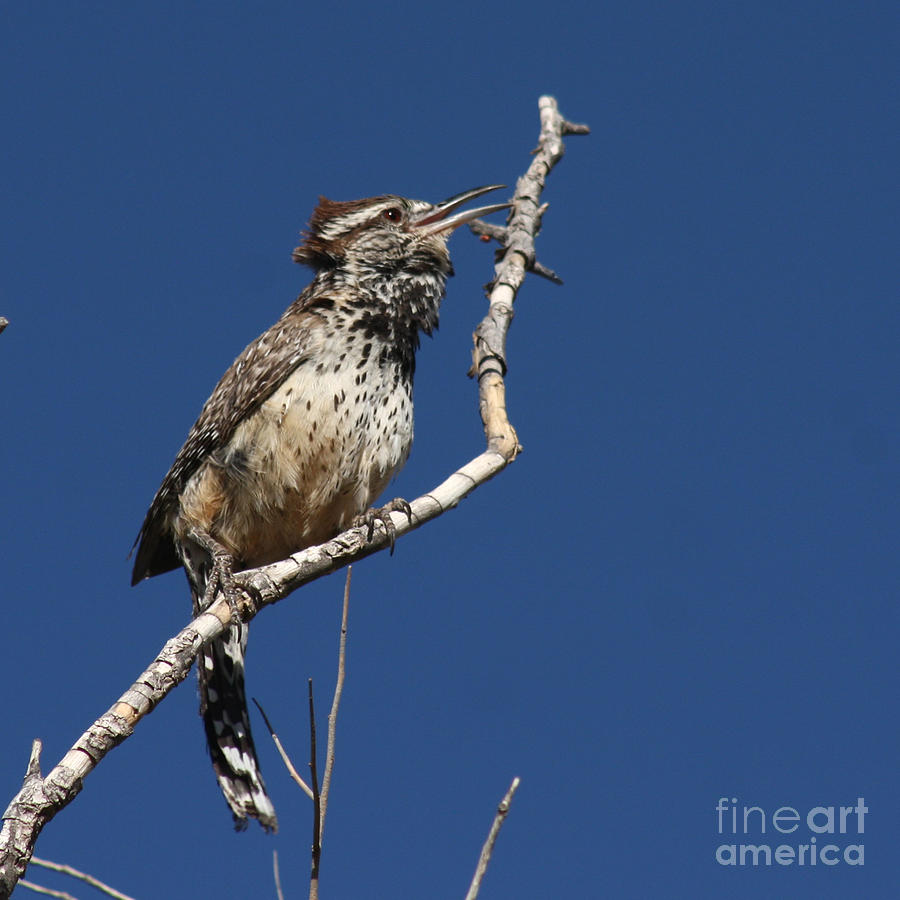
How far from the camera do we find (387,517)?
3.84m

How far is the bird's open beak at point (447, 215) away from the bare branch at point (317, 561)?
0.82 feet

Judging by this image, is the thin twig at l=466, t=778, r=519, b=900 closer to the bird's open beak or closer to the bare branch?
the bare branch

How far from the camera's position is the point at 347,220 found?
5.34 m

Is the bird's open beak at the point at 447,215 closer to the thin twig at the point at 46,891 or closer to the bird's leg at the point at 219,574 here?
the bird's leg at the point at 219,574

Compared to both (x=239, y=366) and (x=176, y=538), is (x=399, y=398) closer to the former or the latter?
(x=239, y=366)

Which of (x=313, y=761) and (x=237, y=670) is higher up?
(x=237, y=670)

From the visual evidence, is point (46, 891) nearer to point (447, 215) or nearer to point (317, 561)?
point (317, 561)

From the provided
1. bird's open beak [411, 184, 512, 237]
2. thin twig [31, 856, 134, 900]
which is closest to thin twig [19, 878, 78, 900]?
thin twig [31, 856, 134, 900]

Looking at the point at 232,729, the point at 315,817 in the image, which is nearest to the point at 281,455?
the point at 232,729

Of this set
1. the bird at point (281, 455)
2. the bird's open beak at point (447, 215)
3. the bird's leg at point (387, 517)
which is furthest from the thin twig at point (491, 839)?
the bird's open beak at point (447, 215)

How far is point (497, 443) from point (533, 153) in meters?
1.90

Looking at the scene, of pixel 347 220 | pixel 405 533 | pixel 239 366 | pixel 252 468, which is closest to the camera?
pixel 405 533

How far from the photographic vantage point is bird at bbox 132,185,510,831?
4457 millimetres

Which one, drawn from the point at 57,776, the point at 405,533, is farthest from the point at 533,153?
the point at 57,776
